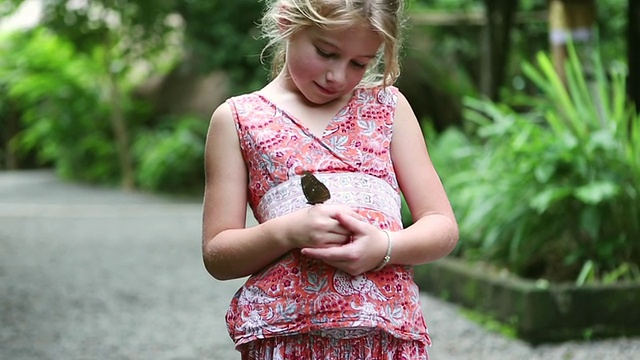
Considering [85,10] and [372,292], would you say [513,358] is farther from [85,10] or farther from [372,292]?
[85,10]

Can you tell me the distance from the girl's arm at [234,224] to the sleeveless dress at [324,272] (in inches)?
0.9

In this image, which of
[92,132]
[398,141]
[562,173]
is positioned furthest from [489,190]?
A: [92,132]

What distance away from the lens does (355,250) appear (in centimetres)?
155

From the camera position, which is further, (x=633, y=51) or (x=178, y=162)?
(x=178, y=162)

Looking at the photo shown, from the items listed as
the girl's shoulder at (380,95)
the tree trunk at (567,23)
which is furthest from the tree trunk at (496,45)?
the girl's shoulder at (380,95)

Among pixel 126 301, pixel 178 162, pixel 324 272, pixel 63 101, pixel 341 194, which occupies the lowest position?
pixel 178 162

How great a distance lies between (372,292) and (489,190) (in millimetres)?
3688

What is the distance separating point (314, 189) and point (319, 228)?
64 mm

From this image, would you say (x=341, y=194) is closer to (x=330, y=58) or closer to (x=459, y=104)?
(x=330, y=58)

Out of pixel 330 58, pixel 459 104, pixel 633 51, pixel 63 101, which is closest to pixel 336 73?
pixel 330 58

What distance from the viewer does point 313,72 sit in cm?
167

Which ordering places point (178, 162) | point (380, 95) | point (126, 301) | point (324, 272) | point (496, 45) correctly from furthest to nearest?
point (178, 162)
point (496, 45)
point (126, 301)
point (380, 95)
point (324, 272)

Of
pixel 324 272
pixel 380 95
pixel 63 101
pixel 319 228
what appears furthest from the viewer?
pixel 63 101

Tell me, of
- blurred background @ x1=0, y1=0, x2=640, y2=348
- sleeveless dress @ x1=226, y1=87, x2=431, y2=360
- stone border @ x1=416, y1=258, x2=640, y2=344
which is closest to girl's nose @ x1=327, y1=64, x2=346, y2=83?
sleeveless dress @ x1=226, y1=87, x2=431, y2=360
